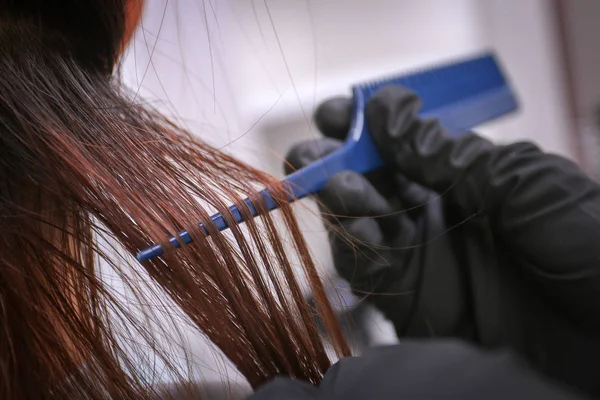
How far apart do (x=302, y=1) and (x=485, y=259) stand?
485 mm

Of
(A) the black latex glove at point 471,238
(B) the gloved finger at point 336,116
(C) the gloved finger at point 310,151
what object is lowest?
(A) the black latex glove at point 471,238

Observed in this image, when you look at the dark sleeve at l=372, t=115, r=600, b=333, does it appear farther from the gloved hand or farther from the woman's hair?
the woman's hair

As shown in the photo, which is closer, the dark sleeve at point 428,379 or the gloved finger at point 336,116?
the dark sleeve at point 428,379

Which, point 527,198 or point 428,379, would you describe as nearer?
point 428,379

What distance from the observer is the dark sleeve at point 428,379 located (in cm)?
20

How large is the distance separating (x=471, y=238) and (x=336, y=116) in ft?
0.64

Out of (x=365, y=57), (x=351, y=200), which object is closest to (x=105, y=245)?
(x=351, y=200)

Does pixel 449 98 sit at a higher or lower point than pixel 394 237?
higher

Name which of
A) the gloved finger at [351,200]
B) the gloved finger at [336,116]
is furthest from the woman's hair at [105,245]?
the gloved finger at [336,116]

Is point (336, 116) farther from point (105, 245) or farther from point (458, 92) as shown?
point (105, 245)

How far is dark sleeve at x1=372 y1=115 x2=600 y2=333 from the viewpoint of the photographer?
42 cm

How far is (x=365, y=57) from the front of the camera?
83 cm

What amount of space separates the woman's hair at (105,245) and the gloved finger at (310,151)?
15 centimetres

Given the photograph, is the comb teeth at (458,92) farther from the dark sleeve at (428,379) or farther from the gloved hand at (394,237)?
the dark sleeve at (428,379)
